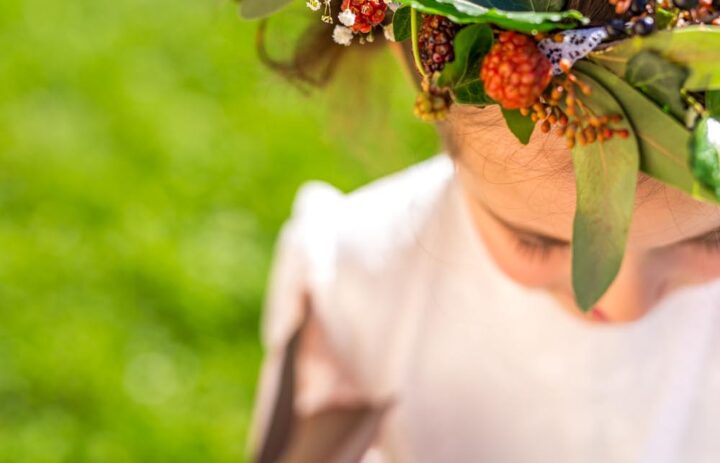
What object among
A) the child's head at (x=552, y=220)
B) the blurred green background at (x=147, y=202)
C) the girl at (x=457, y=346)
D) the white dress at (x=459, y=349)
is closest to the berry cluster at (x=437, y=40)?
the child's head at (x=552, y=220)

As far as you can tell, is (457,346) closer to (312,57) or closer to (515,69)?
(312,57)

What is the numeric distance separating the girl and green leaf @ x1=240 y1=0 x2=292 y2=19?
27 cm

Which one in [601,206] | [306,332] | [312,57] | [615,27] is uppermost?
[615,27]

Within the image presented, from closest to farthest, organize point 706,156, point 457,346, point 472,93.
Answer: point 706,156 → point 472,93 → point 457,346

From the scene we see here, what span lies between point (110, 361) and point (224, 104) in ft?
2.60

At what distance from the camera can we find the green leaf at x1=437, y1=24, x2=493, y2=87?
0.75 meters

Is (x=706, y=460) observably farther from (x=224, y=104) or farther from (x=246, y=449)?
(x=224, y=104)

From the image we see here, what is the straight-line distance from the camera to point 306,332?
1569 millimetres

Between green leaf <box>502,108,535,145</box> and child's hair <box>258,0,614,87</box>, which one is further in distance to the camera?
child's hair <box>258,0,614,87</box>

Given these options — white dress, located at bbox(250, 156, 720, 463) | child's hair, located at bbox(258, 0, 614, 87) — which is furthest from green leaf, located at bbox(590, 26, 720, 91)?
child's hair, located at bbox(258, 0, 614, 87)

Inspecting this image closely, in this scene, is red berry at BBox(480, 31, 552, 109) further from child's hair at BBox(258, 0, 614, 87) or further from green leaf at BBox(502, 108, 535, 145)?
child's hair at BBox(258, 0, 614, 87)

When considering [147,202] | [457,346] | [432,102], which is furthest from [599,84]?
[147,202]

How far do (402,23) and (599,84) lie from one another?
0.16 metres

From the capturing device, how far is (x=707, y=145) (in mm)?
697
